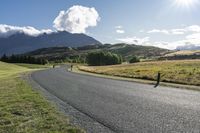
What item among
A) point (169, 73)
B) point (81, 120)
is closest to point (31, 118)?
point (81, 120)

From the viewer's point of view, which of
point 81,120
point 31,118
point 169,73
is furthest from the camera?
point 169,73

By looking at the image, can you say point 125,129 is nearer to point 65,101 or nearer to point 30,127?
point 30,127

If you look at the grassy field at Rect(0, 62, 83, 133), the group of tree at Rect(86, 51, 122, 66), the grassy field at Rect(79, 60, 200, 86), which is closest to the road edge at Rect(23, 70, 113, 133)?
the grassy field at Rect(0, 62, 83, 133)

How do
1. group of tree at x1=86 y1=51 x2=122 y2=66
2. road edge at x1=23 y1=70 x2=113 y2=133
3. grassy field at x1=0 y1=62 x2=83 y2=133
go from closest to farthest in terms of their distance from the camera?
1. road edge at x1=23 y1=70 x2=113 y2=133
2. grassy field at x1=0 y1=62 x2=83 y2=133
3. group of tree at x1=86 y1=51 x2=122 y2=66

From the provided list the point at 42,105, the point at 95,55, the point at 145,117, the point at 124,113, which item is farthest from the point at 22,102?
the point at 95,55

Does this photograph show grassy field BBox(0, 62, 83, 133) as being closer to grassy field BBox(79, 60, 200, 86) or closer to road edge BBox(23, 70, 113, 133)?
road edge BBox(23, 70, 113, 133)

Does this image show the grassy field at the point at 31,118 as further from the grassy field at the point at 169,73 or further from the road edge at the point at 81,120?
the grassy field at the point at 169,73

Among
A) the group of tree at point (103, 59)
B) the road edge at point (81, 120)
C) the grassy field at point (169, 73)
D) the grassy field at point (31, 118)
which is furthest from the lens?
the group of tree at point (103, 59)

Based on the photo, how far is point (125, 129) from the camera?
383 inches

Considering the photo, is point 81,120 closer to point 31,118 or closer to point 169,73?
point 31,118

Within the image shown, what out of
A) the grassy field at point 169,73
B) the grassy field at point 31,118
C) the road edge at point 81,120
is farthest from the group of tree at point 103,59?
the road edge at point 81,120

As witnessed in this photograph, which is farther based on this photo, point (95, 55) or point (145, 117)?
point (95, 55)

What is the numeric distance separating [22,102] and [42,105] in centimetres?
155

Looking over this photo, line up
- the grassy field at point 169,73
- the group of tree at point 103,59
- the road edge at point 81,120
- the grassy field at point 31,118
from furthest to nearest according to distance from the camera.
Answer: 1. the group of tree at point 103,59
2. the grassy field at point 169,73
3. the grassy field at point 31,118
4. the road edge at point 81,120
